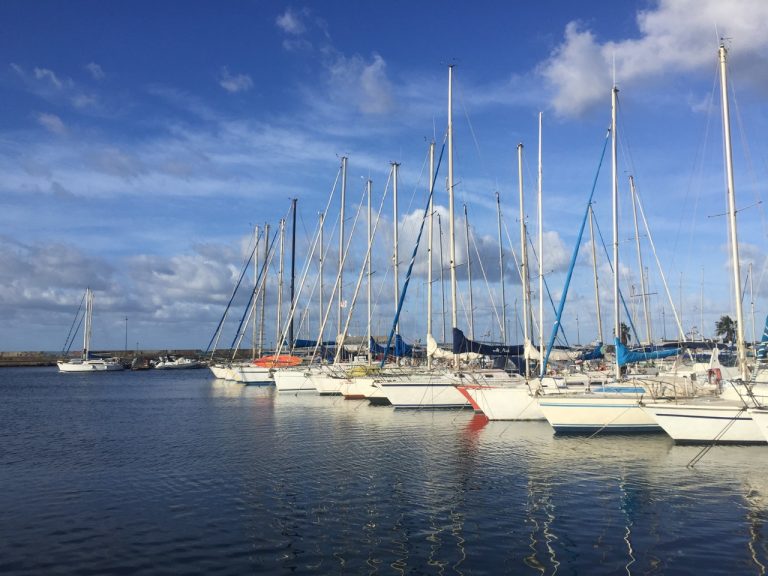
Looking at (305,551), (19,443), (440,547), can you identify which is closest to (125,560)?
(305,551)

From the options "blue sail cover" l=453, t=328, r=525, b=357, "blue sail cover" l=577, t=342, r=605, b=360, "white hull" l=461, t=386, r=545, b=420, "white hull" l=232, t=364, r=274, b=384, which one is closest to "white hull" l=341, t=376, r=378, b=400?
"blue sail cover" l=453, t=328, r=525, b=357

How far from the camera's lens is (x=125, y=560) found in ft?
43.7

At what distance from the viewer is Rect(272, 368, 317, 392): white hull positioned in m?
58.5

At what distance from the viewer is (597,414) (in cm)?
2906

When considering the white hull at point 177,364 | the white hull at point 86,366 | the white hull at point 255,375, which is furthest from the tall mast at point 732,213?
the white hull at point 177,364

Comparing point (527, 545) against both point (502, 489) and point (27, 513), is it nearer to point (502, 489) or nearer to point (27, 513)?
point (502, 489)

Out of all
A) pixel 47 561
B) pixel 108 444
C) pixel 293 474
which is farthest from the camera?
pixel 108 444

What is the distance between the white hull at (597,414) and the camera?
2884cm

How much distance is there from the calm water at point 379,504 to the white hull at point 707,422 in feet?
1.92

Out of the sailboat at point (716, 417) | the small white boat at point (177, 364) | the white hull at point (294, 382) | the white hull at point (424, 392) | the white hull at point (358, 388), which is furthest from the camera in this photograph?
the small white boat at point (177, 364)

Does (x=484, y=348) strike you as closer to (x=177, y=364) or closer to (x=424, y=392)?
(x=424, y=392)

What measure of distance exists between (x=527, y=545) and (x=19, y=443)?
25078mm

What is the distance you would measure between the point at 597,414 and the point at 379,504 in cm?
1500

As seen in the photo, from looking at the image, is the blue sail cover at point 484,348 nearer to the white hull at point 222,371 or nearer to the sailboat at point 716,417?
the sailboat at point 716,417
